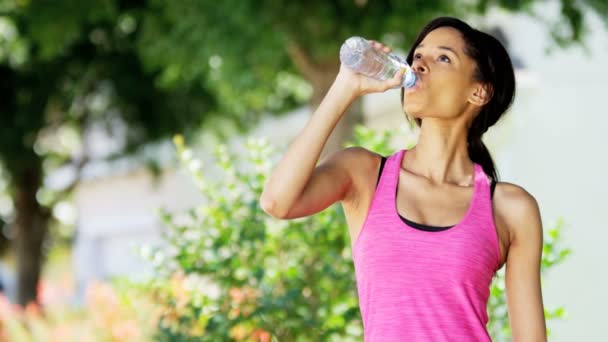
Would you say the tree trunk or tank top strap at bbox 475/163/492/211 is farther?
the tree trunk

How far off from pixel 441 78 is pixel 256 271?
7.63ft

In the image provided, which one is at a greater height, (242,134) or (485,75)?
(242,134)

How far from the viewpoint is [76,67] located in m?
11.5

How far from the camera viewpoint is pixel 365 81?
221 centimetres

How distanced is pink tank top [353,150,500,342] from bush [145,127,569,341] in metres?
2.00

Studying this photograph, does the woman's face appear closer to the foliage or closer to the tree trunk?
the foliage

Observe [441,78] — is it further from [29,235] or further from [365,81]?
[29,235]

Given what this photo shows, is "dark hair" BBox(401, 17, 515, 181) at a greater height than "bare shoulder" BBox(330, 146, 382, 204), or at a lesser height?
greater

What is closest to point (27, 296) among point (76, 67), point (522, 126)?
point (76, 67)

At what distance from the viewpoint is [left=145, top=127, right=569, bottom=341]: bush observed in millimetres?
4457

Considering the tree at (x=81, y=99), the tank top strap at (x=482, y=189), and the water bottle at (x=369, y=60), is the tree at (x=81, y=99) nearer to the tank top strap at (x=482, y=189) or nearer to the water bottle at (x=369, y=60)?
the tank top strap at (x=482, y=189)

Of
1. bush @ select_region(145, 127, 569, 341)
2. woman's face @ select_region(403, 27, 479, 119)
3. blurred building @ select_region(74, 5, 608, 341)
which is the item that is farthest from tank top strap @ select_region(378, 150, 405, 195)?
blurred building @ select_region(74, 5, 608, 341)

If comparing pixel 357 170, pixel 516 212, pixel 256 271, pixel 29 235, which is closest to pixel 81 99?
pixel 29 235

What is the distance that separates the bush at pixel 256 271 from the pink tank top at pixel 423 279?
2.00 m
